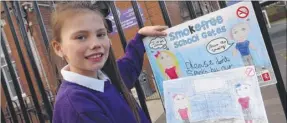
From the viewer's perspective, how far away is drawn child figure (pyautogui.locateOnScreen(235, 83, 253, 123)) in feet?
4.34

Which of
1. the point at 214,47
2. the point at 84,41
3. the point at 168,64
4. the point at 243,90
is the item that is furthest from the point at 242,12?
the point at 84,41

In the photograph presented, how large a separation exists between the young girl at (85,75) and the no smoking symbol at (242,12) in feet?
1.83

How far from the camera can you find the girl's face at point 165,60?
63.3 inches

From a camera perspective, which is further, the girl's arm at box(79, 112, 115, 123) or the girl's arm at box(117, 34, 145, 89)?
the girl's arm at box(117, 34, 145, 89)

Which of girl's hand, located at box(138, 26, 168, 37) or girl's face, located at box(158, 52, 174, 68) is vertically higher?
girl's hand, located at box(138, 26, 168, 37)

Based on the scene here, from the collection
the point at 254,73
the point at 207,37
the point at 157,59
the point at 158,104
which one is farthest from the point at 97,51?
the point at 158,104

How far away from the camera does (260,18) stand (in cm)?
144

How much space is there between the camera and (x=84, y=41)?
1.37m

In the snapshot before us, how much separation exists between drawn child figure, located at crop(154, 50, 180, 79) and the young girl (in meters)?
0.22

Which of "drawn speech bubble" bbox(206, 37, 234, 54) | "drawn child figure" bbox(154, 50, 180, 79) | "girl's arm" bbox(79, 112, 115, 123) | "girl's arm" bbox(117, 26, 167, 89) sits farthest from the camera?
"girl's arm" bbox(117, 26, 167, 89)

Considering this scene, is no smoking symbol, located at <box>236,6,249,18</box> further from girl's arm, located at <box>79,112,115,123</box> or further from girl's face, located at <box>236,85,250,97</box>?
girl's arm, located at <box>79,112,115,123</box>

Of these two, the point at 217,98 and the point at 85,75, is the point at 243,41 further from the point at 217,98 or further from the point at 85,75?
the point at 85,75

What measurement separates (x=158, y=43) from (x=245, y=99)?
1.70 ft

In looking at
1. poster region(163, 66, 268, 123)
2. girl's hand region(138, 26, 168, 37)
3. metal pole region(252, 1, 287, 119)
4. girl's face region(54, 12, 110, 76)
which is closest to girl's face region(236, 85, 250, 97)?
poster region(163, 66, 268, 123)
